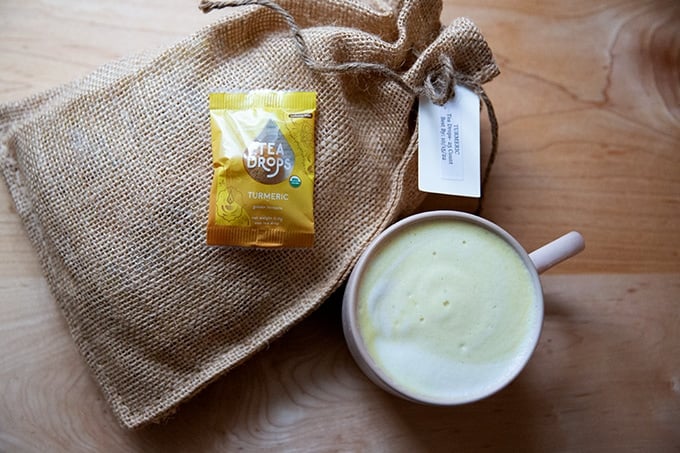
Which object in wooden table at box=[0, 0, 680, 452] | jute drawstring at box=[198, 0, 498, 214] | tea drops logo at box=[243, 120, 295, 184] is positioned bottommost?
wooden table at box=[0, 0, 680, 452]

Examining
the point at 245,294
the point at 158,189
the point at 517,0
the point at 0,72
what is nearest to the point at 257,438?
the point at 245,294

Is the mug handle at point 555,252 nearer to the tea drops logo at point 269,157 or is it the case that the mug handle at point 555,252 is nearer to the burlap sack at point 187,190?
the burlap sack at point 187,190

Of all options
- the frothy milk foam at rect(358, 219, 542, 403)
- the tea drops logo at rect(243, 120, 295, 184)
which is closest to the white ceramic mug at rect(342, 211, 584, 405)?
the frothy milk foam at rect(358, 219, 542, 403)

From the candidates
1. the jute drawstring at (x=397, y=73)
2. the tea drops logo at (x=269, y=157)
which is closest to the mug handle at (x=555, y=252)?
the jute drawstring at (x=397, y=73)

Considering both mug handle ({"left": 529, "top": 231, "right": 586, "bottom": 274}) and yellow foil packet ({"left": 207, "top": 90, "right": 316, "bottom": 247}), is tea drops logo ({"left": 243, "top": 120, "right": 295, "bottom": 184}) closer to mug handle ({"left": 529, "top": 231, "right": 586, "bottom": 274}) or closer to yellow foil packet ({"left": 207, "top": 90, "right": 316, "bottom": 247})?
yellow foil packet ({"left": 207, "top": 90, "right": 316, "bottom": 247})

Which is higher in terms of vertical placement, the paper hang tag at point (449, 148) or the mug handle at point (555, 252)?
Answer: the paper hang tag at point (449, 148)

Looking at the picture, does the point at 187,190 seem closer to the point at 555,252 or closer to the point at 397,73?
the point at 397,73

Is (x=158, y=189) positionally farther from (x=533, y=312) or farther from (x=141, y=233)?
(x=533, y=312)
